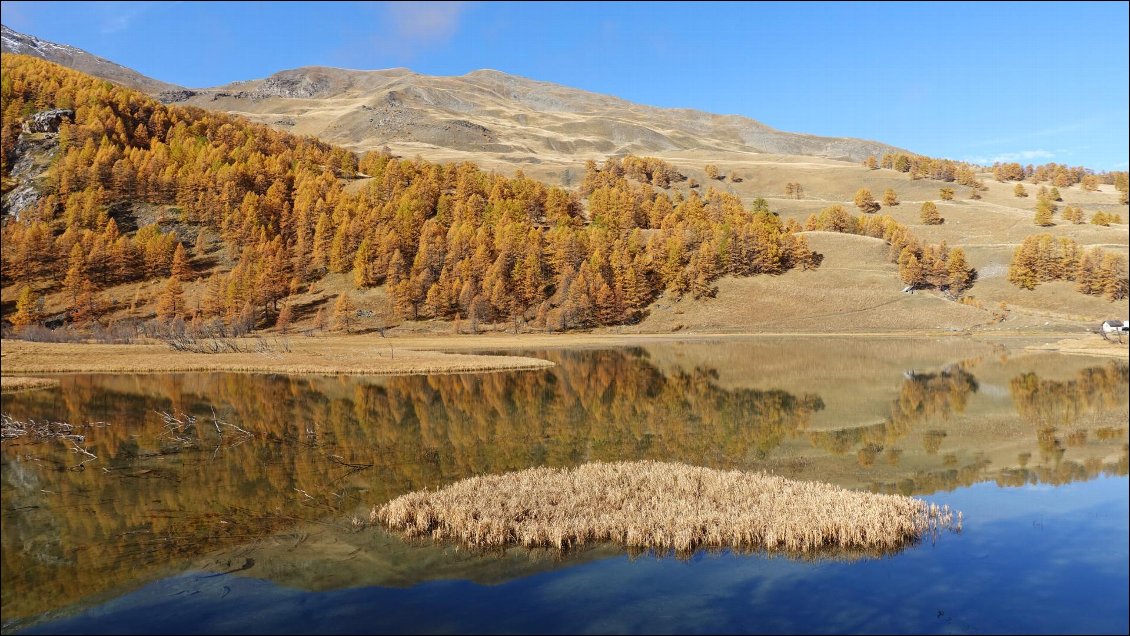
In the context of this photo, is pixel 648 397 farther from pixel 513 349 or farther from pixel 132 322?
pixel 132 322

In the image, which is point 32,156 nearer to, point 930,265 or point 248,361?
point 248,361

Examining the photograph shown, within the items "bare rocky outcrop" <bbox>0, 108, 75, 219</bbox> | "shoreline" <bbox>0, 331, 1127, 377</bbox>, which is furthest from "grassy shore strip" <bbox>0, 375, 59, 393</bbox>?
"bare rocky outcrop" <bbox>0, 108, 75, 219</bbox>

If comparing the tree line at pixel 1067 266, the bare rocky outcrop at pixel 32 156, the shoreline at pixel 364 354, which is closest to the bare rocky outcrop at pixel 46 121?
the bare rocky outcrop at pixel 32 156

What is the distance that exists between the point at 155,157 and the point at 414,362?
131 metres

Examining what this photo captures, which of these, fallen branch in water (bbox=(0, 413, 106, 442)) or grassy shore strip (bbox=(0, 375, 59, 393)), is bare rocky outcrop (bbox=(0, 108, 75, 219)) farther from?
fallen branch in water (bbox=(0, 413, 106, 442))

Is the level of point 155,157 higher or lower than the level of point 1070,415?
higher

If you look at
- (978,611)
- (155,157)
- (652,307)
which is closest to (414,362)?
(978,611)

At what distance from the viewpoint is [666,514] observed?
1747 cm

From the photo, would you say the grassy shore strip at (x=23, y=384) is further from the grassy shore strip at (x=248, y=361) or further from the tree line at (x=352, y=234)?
the tree line at (x=352, y=234)

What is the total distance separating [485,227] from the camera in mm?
141375

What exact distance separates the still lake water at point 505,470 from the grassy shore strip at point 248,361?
1242 cm

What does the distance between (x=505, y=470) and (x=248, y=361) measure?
51810mm

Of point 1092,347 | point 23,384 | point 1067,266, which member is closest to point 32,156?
point 23,384

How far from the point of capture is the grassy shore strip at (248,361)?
194ft
